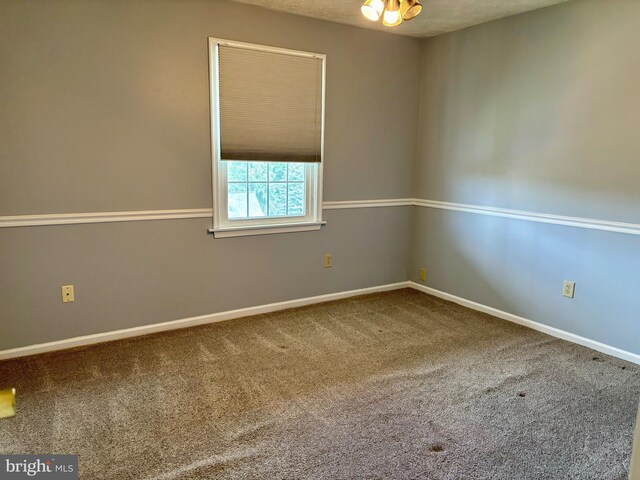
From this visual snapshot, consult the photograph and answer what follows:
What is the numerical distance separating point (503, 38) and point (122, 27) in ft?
9.30

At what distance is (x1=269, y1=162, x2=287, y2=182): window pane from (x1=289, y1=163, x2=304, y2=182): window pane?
6 centimetres

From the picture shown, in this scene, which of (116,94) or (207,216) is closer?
(116,94)

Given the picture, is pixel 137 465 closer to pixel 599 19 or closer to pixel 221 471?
pixel 221 471

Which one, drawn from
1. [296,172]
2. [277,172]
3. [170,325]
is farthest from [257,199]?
[170,325]

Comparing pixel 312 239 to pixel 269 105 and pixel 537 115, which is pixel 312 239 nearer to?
pixel 269 105

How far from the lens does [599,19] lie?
2977mm

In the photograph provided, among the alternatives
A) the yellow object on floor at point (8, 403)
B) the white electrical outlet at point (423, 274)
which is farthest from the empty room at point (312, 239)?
the white electrical outlet at point (423, 274)

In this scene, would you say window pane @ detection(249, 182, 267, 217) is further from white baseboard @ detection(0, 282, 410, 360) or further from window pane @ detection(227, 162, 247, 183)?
white baseboard @ detection(0, 282, 410, 360)

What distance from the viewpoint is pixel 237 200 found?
3582 millimetres

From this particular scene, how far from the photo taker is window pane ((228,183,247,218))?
3543mm

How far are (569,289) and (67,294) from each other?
11.6ft

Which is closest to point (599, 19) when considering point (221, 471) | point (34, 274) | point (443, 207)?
point (443, 207)

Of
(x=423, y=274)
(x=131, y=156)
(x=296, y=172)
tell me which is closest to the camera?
(x=131, y=156)

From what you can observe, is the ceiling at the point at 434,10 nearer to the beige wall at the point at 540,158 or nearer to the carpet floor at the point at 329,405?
the beige wall at the point at 540,158
